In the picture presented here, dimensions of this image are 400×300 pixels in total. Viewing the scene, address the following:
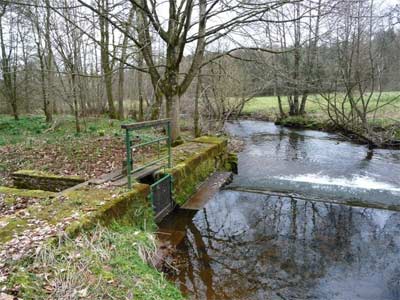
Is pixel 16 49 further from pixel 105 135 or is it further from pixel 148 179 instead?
pixel 148 179

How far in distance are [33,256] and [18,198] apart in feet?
6.41

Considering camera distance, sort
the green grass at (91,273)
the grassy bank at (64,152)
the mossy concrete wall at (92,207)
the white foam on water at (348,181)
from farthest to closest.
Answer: the white foam on water at (348,181) → the grassy bank at (64,152) → the mossy concrete wall at (92,207) → the green grass at (91,273)

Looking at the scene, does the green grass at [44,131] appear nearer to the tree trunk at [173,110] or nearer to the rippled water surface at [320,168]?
the tree trunk at [173,110]

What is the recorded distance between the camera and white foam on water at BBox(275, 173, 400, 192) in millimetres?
7711

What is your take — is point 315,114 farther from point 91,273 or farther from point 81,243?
point 91,273

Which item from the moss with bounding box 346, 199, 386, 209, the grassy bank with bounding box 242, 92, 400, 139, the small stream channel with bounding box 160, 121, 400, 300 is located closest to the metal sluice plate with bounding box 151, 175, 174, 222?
the small stream channel with bounding box 160, 121, 400, 300

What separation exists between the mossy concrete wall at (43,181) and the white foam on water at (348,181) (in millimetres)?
5261

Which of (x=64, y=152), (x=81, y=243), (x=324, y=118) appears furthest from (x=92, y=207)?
(x=324, y=118)

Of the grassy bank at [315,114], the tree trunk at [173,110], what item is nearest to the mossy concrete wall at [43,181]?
the tree trunk at [173,110]

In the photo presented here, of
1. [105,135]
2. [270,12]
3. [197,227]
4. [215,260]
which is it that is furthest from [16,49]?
[215,260]

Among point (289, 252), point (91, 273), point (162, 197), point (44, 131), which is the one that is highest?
point (44, 131)

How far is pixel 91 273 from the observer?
2727 mm

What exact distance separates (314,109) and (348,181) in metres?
13.0

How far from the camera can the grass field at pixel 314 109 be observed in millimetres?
15078
